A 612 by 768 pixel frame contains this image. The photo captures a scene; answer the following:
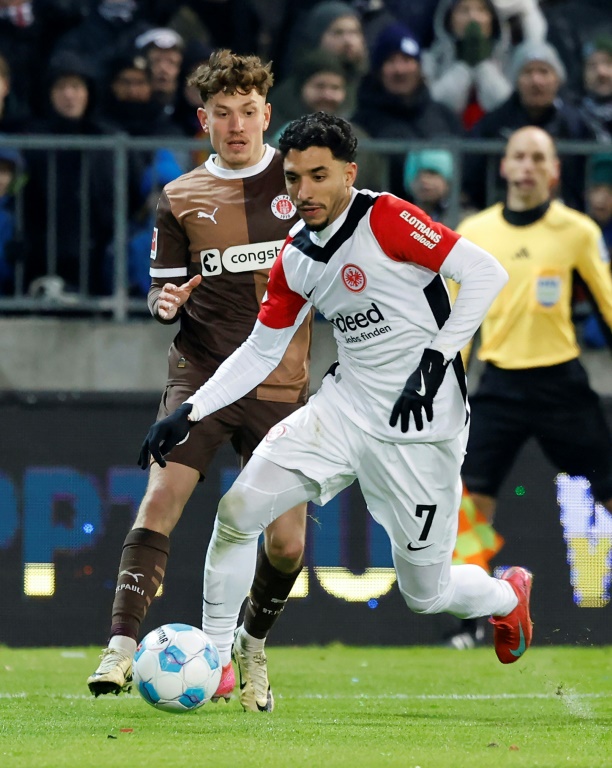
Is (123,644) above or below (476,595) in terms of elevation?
below

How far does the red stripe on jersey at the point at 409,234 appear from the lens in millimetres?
6000

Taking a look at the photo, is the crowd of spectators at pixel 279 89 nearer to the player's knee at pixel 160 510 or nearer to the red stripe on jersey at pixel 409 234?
the player's knee at pixel 160 510

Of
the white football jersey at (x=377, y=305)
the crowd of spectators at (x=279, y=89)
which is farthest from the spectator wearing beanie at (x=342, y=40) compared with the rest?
the white football jersey at (x=377, y=305)

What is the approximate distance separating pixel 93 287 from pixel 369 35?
9.93ft

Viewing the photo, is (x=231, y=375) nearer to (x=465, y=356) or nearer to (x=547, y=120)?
(x=465, y=356)

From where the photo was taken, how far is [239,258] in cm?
688

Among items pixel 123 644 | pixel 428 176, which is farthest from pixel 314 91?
pixel 123 644

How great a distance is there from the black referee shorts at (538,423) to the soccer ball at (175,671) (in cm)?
362

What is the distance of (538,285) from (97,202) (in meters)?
2.77

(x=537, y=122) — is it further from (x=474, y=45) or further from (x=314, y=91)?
(x=314, y=91)

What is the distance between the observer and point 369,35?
1172cm

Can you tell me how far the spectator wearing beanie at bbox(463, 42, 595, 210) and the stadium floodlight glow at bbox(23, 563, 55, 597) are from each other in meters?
3.47

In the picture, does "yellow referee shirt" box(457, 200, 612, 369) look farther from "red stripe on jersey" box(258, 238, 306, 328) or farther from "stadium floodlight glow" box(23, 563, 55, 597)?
"red stripe on jersey" box(258, 238, 306, 328)

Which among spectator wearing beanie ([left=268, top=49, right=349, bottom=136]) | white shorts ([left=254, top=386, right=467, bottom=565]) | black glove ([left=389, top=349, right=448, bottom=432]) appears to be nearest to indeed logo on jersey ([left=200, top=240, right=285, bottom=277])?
white shorts ([left=254, top=386, right=467, bottom=565])
